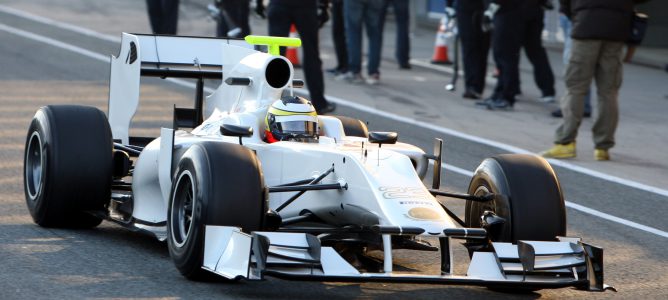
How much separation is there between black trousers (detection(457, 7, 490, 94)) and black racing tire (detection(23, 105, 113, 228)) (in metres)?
8.36

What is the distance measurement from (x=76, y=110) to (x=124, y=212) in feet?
2.26

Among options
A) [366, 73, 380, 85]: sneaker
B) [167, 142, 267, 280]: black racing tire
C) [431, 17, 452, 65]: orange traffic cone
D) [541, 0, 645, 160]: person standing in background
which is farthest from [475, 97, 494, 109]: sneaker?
[167, 142, 267, 280]: black racing tire

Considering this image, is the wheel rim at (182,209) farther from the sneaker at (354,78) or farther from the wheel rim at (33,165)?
the sneaker at (354,78)

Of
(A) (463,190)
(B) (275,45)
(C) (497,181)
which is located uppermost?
(B) (275,45)

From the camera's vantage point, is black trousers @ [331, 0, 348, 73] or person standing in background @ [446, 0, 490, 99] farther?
black trousers @ [331, 0, 348, 73]

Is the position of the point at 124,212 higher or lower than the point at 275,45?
lower

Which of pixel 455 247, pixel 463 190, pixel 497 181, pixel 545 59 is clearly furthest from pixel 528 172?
pixel 545 59

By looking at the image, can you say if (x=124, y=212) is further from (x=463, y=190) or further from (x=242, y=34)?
(x=242, y=34)

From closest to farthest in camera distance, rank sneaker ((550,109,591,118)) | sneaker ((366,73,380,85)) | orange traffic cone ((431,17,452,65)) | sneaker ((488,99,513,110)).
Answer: sneaker ((550,109,591,118)) → sneaker ((488,99,513,110)) → sneaker ((366,73,380,85)) → orange traffic cone ((431,17,452,65))

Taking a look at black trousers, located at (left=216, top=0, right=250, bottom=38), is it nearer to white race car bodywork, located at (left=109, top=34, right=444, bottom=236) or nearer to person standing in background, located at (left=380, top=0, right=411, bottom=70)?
person standing in background, located at (left=380, top=0, right=411, bottom=70)

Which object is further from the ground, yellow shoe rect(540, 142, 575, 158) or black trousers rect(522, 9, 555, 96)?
black trousers rect(522, 9, 555, 96)

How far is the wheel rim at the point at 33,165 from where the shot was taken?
344 inches

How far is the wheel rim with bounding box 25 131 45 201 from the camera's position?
875 cm

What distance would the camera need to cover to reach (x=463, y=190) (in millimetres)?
10977
